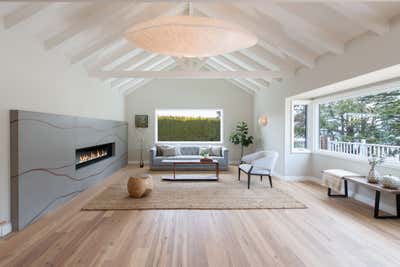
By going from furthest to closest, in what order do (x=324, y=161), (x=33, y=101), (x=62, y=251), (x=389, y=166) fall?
(x=324, y=161)
(x=389, y=166)
(x=33, y=101)
(x=62, y=251)

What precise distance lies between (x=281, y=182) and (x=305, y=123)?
162 cm

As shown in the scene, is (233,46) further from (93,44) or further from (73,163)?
(73,163)

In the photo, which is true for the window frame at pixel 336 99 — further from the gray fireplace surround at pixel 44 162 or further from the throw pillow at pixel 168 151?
the gray fireplace surround at pixel 44 162

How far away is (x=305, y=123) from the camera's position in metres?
6.74

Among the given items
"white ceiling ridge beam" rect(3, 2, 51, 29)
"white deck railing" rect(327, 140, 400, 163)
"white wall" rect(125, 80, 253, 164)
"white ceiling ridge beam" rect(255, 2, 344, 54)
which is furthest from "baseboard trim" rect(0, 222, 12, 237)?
"white wall" rect(125, 80, 253, 164)

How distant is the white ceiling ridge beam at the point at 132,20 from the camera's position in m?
4.42

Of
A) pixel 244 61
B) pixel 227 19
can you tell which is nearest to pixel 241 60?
pixel 244 61

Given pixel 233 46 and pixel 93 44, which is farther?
pixel 93 44

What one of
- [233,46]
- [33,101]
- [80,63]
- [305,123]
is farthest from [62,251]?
[305,123]

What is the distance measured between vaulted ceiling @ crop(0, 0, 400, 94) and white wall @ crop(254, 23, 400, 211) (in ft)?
0.53

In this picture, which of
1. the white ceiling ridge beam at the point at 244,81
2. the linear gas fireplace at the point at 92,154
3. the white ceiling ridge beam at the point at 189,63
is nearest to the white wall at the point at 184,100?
the white ceiling ridge beam at the point at 244,81

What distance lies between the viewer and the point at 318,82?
5.07 meters

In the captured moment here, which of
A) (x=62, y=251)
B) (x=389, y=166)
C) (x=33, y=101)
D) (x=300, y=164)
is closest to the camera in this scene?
(x=62, y=251)

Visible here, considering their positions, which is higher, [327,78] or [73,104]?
[327,78]
